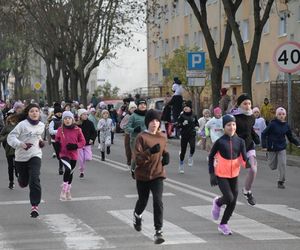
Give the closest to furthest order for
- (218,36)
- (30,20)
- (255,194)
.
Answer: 1. (255,194)
2. (30,20)
3. (218,36)

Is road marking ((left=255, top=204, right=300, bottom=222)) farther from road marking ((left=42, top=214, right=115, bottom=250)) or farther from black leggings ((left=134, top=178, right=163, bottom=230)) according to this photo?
road marking ((left=42, top=214, right=115, bottom=250))

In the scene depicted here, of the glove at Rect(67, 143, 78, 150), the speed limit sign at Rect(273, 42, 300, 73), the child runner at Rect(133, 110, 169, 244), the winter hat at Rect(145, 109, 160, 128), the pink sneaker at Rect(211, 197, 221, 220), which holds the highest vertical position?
the speed limit sign at Rect(273, 42, 300, 73)

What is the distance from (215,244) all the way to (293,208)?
11.1 feet

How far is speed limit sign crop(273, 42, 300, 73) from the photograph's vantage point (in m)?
21.4

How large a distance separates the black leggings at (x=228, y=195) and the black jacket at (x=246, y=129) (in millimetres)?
2616

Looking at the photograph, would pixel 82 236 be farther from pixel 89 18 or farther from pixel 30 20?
pixel 30 20

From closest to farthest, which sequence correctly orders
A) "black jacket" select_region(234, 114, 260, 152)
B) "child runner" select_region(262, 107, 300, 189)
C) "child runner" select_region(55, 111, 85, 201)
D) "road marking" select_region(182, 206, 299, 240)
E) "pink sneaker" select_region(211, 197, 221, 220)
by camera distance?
"road marking" select_region(182, 206, 299, 240) → "pink sneaker" select_region(211, 197, 221, 220) → "black jacket" select_region(234, 114, 260, 152) → "child runner" select_region(55, 111, 85, 201) → "child runner" select_region(262, 107, 300, 189)

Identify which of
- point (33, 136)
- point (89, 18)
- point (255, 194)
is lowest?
point (255, 194)

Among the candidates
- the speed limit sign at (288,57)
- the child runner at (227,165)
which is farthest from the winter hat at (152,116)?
the speed limit sign at (288,57)

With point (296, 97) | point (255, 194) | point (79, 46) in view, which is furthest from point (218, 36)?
point (255, 194)

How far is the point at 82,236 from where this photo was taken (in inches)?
386

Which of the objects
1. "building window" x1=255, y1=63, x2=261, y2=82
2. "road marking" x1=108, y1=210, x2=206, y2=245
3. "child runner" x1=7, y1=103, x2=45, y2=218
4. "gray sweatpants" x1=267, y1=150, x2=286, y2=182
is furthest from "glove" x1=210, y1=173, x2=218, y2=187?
"building window" x1=255, y1=63, x2=261, y2=82

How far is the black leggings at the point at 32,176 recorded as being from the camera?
11.6 metres

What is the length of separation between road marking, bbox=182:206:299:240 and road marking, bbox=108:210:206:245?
26.0 inches
